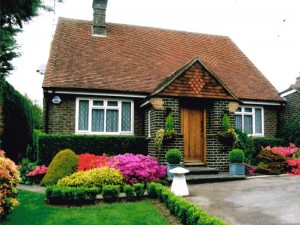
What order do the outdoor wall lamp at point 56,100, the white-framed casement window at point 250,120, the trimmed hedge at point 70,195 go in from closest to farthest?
1. the trimmed hedge at point 70,195
2. the outdoor wall lamp at point 56,100
3. the white-framed casement window at point 250,120

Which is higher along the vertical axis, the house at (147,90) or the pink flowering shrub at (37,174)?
the house at (147,90)

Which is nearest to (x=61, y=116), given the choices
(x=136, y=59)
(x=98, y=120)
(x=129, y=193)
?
(x=98, y=120)

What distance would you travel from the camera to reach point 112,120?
14.1m

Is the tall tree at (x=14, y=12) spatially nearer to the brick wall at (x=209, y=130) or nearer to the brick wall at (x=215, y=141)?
the brick wall at (x=209, y=130)

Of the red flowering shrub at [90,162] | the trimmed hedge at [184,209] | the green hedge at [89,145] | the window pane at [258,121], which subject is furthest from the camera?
the window pane at [258,121]

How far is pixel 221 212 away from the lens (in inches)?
273

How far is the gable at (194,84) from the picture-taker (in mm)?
12273

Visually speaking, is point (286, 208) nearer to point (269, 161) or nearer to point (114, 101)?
point (269, 161)

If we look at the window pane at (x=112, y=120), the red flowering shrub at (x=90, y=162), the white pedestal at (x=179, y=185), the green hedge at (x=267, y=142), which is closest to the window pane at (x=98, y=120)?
the window pane at (x=112, y=120)

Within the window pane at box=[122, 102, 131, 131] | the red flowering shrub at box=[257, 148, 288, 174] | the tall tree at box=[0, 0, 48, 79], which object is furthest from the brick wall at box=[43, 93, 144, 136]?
the red flowering shrub at box=[257, 148, 288, 174]

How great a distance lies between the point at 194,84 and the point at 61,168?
20.4 ft

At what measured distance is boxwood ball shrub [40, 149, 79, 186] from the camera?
10219 millimetres

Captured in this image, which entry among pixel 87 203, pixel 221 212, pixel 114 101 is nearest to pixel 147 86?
pixel 114 101

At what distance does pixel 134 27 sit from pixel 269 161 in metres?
11.9
